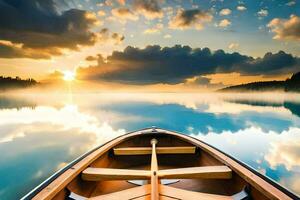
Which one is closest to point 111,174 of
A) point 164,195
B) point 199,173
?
point 164,195

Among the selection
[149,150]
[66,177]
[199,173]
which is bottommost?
[149,150]

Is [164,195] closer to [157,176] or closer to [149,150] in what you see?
[157,176]

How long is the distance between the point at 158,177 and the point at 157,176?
0.04 m

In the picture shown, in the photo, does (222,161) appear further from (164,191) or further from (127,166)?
(127,166)

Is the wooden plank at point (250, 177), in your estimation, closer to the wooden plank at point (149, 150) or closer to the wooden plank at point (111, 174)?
the wooden plank at point (149, 150)

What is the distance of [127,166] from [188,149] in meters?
1.51

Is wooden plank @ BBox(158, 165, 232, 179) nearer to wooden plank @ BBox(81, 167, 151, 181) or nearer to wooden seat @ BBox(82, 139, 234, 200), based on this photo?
wooden seat @ BBox(82, 139, 234, 200)

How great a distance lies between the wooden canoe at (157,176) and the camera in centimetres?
254

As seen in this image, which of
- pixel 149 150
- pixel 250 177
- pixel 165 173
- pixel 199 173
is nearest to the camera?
pixel 250 177

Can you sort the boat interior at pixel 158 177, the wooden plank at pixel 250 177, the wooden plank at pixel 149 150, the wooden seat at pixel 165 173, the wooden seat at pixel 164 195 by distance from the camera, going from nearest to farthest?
the wooden plank at pixel 250 177, the wooden seat at pixel 164 195, the boat interior at pixel 158 177, the wooden seat at pixel 165 173, the wooden plank at pixel 149 150

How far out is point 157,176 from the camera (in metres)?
2.91

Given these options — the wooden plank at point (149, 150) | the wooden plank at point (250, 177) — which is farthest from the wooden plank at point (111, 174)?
the wooden plank at point (149, 150)

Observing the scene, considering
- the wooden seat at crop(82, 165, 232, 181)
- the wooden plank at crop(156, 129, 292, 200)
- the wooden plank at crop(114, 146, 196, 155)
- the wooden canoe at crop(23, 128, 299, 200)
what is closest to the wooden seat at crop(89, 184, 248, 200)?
the wooden canoe at crop(23, 128, 299, 200)

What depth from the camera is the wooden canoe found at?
2539 millimetres
